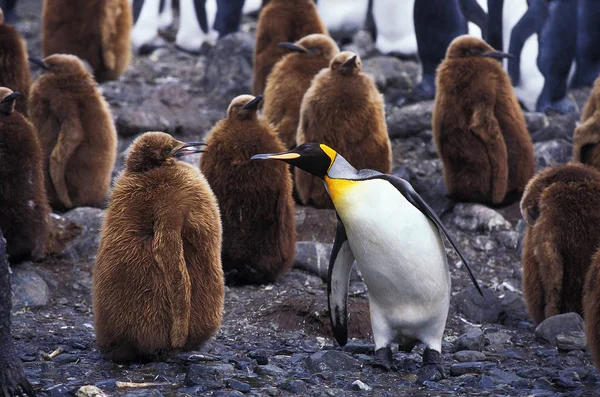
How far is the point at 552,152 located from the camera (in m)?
7.74

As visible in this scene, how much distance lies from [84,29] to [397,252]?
5.65 metres

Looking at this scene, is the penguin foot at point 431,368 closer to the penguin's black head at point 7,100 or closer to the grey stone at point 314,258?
the grey stone at point 314,258

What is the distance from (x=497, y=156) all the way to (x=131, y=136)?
290cm

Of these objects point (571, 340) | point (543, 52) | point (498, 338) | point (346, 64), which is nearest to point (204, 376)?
point (498, 338)

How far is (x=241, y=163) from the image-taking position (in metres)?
5.73

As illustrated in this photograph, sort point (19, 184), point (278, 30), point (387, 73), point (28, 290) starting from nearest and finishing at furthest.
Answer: point (28, 290)
point (19, 184)
point (278, 30)
point (387, 73)

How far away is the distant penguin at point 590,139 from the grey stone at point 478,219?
25.3 inches

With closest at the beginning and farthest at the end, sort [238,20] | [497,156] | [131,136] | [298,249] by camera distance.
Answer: [298,249]
[497,156]
[131,136]
[238,20]

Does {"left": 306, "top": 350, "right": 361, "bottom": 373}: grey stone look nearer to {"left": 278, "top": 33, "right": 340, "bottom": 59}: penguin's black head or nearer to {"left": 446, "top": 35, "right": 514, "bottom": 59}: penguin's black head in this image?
{"left": 446, "top": 35, "right": 514, "bottom": 59}: penguin's black head

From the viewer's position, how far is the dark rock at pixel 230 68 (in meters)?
9.72

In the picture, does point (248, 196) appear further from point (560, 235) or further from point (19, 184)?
point (560, 235)

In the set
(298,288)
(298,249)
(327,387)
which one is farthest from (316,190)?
(327,387)

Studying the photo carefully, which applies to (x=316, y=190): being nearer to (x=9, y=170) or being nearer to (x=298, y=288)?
(x=298, y=288)

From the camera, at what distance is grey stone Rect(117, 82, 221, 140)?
327 inches
